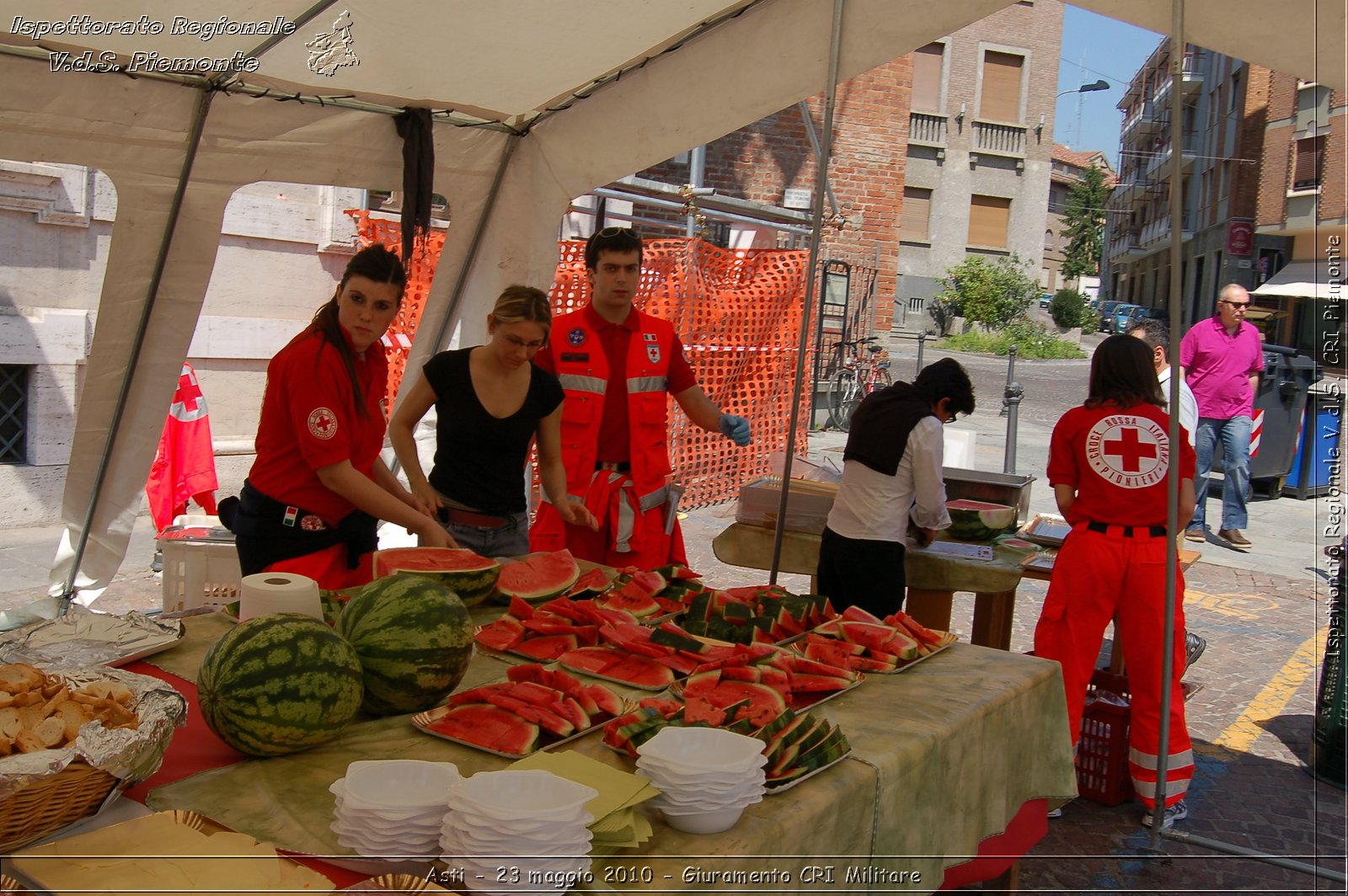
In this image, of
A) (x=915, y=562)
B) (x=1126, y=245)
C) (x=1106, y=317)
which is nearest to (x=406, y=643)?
(x=915, y=562)

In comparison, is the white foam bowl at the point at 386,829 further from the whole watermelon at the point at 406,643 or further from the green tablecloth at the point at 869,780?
the whole watermelon at the point at 406,643

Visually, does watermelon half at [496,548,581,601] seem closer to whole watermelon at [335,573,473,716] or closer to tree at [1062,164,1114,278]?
whole watermelon at [335,573,473,716]

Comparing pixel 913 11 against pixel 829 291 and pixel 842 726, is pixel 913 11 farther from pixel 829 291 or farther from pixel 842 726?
pixel 829 291

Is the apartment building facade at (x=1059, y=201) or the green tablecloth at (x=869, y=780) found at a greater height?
the apartment building facade at (x=1059, y=201)

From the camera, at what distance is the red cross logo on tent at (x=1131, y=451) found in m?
4.19

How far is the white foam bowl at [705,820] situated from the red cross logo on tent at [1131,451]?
3008 mm

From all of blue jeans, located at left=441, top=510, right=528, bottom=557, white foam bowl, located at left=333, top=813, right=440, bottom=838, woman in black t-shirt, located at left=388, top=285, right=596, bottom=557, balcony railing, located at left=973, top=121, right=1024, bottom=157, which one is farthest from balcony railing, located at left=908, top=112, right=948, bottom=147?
white foam bowl, located at left=333, top=813, right=440, bottom=838

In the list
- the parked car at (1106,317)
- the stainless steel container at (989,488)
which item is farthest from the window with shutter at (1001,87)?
the stainless steel container at (989,488)

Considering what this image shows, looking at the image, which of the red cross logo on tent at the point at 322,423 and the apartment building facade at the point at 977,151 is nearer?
the red cross logo on tent at the point at 322,423

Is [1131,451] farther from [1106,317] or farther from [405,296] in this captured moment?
[1106,317]

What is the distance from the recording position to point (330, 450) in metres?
3.25

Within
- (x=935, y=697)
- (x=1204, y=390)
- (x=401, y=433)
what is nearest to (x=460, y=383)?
(x=401, y=433)

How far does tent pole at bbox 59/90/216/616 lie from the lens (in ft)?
14.7

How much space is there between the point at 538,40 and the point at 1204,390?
308 inches
